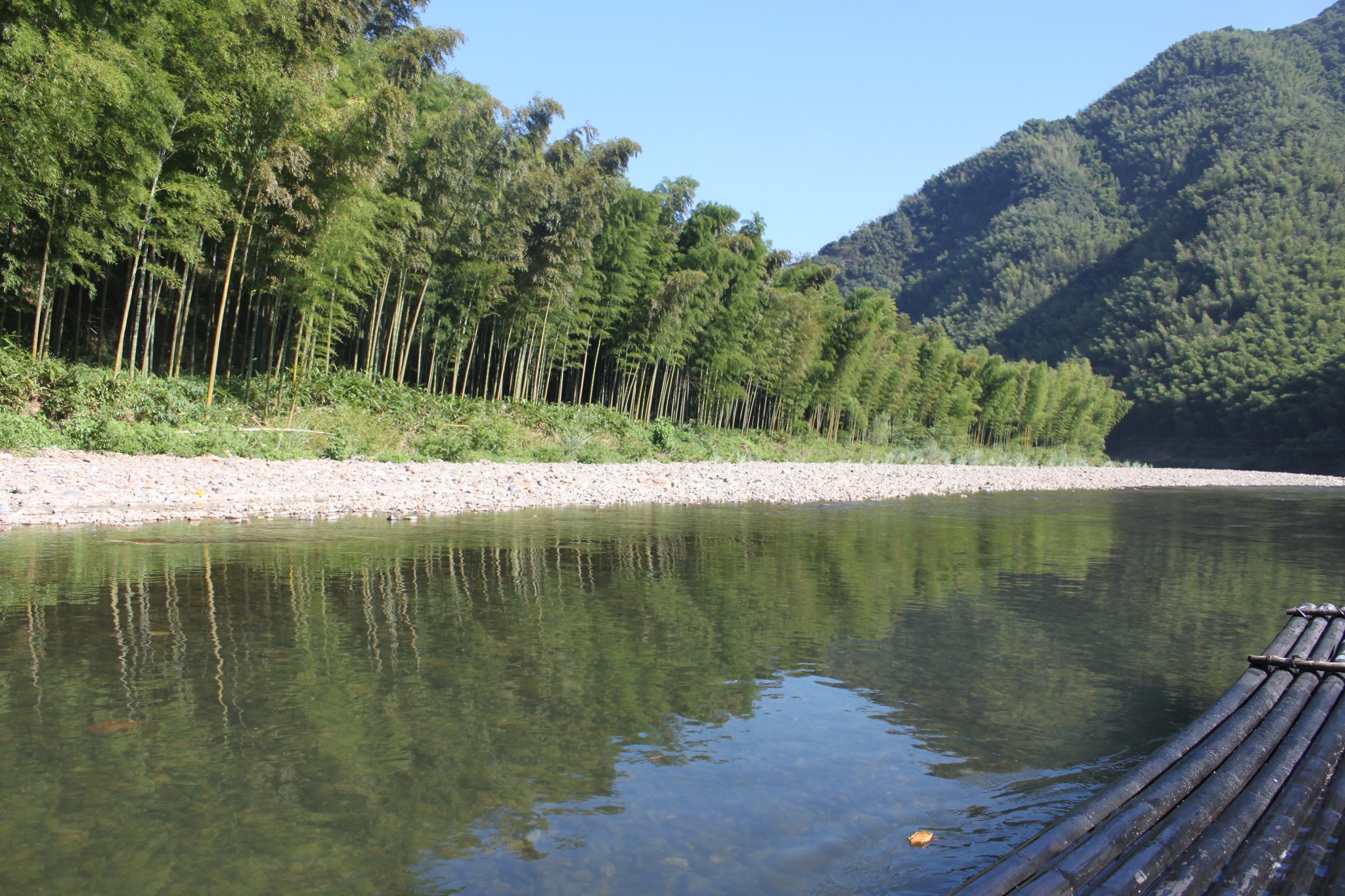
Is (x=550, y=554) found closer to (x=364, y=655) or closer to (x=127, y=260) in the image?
(x=364, y=655)

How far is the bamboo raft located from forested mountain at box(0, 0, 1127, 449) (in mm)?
12173

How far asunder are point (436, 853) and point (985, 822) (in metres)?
1.70

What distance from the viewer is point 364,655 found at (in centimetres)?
434

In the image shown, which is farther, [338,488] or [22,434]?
[338,488]

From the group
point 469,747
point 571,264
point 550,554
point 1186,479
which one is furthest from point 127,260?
point 1186,479

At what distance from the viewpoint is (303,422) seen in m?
14.3

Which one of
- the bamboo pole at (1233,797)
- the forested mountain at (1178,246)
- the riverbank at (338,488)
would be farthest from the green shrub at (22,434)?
the forested mountain at (1178,246)

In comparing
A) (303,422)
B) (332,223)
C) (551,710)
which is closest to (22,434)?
(303,422)

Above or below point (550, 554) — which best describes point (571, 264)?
above

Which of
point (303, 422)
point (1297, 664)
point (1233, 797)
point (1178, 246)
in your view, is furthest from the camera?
point (1178, 246)

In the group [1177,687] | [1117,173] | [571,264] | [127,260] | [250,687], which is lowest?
[250,687]

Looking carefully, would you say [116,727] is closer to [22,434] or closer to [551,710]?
[551,710]

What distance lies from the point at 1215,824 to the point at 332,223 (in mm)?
13886

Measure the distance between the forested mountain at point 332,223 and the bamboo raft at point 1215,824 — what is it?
1217cm
